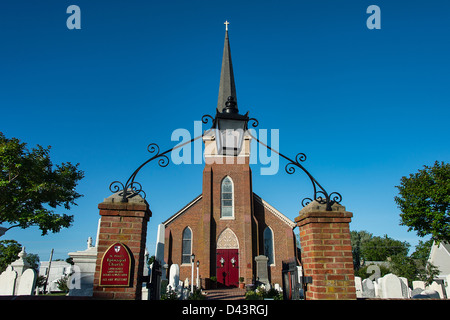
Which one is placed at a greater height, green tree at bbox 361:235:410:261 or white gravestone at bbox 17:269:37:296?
green tree at bbox 361:235:410:261

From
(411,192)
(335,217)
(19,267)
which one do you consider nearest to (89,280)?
(335,217)

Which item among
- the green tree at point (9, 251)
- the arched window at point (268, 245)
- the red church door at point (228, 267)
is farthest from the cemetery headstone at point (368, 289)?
the green tree at point (9, 251)

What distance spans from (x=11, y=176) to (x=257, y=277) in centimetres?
1988

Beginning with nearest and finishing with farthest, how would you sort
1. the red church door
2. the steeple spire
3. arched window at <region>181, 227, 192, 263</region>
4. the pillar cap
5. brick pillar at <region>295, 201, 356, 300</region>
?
brick pillar at <region>295, 201, 356, 300</region> → the pillar cap → the red church door → arched window at <region>181, 227, 192, 263</region> → the steeple spire

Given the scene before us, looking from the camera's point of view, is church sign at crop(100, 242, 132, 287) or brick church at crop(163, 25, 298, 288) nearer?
church sign at crop(100, 242, 132, 287)

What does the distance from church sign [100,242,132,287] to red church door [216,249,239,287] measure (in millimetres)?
19176

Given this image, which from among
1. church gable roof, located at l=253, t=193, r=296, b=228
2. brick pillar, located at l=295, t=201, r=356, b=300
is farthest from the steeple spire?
brick pillar, located at l=295, t=201, r=356, b=300

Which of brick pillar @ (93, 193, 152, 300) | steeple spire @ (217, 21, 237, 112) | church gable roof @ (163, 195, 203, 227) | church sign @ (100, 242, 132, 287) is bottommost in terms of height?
church sign @ (100, 242, 132, 287)

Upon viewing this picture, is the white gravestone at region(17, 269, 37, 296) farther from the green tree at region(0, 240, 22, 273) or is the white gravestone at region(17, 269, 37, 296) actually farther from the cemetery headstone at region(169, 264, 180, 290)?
the green tree at region(0, 240, 22, 273)

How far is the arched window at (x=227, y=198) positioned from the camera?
24.3 m

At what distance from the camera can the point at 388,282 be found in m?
11.1

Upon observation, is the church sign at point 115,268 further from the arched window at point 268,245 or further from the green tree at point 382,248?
the green tree at point 382,248

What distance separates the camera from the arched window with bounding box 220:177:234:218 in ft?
79.6

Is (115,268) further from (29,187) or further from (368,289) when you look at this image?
(29,187)
